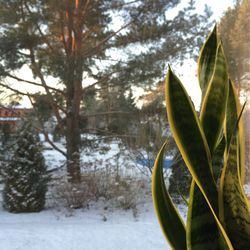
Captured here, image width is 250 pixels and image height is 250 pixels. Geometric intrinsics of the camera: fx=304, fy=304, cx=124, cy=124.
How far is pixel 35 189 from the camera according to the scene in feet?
14.1

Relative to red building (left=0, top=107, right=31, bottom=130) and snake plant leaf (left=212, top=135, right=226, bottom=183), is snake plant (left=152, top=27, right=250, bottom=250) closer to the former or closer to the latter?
snake plant leaf (left=212, top=135, right=226, bottom=183)

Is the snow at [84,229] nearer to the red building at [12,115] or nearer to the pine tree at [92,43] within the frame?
the pine tree at [92,43]

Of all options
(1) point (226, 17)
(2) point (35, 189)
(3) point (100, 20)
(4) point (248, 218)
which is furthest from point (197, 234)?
(3) point (100, 20)

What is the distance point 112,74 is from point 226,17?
90.6 inches

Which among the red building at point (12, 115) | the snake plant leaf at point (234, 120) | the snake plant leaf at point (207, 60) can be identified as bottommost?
the snake plant leaf at point (234, 120)

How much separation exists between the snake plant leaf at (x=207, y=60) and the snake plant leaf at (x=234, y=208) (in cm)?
23

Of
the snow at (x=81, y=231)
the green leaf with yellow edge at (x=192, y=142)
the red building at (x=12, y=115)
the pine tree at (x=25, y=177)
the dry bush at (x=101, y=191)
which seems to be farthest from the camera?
the red building at (x=12, y=115)

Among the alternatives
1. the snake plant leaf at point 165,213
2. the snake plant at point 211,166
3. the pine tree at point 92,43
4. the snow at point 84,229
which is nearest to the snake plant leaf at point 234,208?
the snake plant at point 211,166

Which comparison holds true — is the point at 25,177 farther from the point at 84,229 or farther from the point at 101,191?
the point at 84,229

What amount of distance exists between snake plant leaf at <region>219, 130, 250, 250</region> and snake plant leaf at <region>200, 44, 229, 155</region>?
0.06 metres

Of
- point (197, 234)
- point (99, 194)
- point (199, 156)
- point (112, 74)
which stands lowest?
point (99, 194)

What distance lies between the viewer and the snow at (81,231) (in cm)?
271

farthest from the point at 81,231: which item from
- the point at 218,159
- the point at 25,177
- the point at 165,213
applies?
the point at 218,159

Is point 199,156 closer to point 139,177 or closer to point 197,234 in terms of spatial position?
point 197,234
